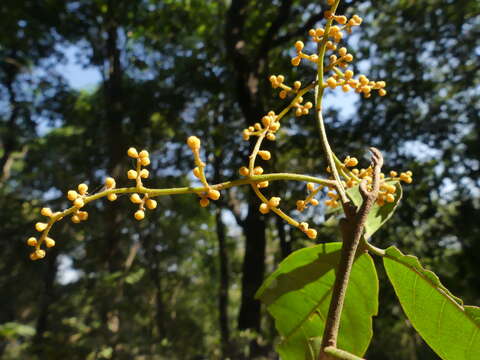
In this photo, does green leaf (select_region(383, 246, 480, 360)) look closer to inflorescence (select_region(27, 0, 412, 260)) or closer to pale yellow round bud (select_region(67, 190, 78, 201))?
inflorescence (select_region(27, 0, 412, 260))

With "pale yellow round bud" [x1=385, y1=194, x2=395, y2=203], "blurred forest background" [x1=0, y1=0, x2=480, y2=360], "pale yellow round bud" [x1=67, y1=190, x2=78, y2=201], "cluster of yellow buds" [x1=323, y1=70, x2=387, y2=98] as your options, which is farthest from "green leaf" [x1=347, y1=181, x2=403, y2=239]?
"blurred forest background" [x1=0, y1=0, x2=480, y2=360]

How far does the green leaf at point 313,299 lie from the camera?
2.46 feet

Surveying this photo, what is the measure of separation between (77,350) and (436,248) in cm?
517

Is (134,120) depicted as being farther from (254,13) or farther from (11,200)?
(11,200)

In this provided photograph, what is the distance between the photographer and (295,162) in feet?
18.8

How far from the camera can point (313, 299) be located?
79 centimetres

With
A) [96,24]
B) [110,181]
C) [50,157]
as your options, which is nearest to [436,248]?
[110,181]

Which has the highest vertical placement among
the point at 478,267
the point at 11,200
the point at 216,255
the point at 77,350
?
the point at 11,200

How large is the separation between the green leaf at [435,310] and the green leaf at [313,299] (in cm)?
6

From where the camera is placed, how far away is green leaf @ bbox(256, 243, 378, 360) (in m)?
0.75

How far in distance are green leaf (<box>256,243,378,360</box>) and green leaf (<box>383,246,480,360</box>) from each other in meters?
0.06

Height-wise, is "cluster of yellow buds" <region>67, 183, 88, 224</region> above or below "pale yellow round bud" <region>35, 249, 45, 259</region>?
above

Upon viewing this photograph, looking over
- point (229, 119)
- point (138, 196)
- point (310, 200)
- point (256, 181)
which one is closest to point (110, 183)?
point (138, 196)

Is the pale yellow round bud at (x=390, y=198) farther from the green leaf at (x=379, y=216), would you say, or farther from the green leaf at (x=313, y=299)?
the green leaf at (x=313, y=299)
